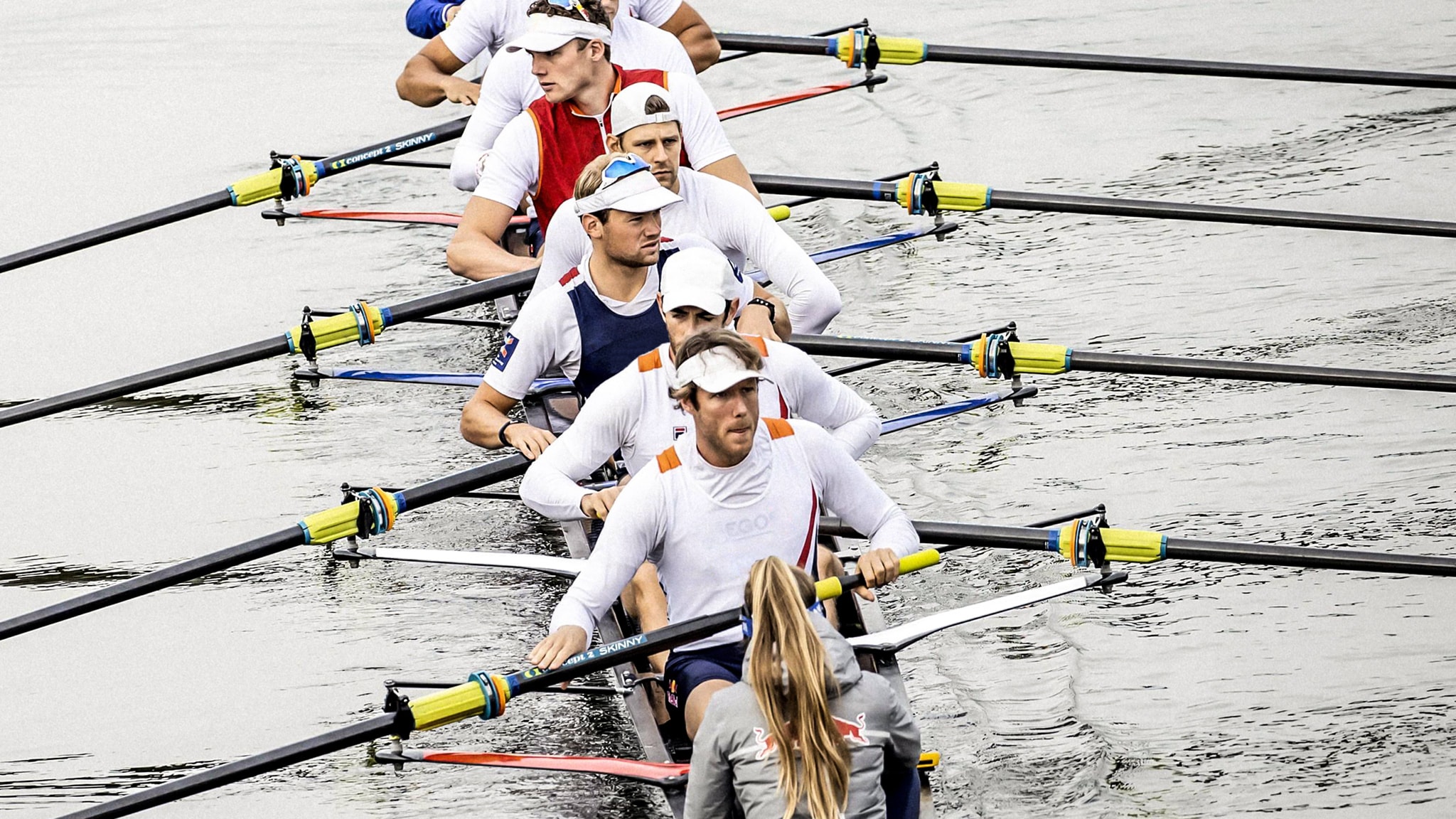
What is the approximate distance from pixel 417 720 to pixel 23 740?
1.47 meters

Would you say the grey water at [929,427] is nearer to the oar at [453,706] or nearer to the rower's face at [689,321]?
the oar at [453,706]

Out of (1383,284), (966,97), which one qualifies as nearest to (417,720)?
(1383,284)

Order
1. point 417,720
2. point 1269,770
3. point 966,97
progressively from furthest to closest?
point 966,97
point 1269,770
point 417,720

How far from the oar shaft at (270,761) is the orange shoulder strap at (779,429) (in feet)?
2.87

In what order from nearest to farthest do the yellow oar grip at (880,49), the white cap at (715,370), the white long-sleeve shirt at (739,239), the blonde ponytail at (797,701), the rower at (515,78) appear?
1. the blonde ponytail at (797,701)
2. the white cap at (715,370)
3. the white long-sleeve shirt at (739,239)
4. the rower at (515,78)
5. the yellow oar grip at (880,49)

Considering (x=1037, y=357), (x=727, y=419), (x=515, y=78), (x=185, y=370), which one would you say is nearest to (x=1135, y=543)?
(x=1037, y=357)

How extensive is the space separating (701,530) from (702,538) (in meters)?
0.02

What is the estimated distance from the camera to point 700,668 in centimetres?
381

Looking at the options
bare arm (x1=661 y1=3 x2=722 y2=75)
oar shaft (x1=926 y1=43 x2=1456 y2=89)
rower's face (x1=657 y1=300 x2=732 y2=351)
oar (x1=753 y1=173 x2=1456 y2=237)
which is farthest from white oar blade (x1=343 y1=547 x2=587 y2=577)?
oar shaft (x1=926 y1=43 x2=1456 y2=89)

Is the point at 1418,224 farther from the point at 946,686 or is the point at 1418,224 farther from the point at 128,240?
the point at 128,240

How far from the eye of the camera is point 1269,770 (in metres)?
4.45

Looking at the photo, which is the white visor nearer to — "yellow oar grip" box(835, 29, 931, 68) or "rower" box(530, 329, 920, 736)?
"rower" box(530, 329, 920, 736)

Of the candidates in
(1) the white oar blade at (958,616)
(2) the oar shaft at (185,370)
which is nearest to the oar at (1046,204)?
(2) the oar shaft at (185,370)

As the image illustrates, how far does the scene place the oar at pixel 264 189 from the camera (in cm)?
595
